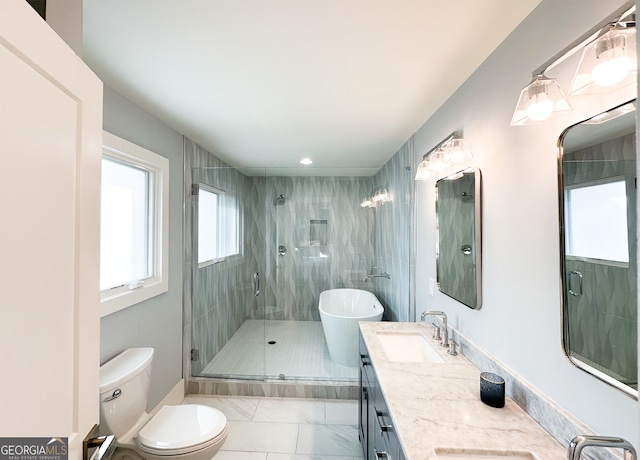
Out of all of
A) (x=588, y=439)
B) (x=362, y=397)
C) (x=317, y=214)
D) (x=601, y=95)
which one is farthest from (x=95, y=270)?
(x=317, y=214)

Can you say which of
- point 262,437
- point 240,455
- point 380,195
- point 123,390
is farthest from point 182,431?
point 380,195

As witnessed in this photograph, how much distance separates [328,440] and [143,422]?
4.33ft

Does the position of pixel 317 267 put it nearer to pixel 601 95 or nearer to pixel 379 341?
pixel 379 341

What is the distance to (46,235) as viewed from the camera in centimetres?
60

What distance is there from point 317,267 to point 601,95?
3115mm

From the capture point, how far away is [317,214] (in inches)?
145

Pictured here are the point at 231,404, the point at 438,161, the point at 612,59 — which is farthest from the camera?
the point at 231,404

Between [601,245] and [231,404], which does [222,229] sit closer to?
[231,404]

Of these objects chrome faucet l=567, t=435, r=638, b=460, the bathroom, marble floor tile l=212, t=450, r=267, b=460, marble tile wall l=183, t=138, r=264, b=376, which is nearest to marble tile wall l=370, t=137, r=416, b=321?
the bathroom

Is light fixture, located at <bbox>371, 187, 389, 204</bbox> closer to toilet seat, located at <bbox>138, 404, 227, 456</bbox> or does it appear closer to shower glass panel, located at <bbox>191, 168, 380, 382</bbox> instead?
shower glass panel, located at <bbox>191, 168, 380, 382</bbox>

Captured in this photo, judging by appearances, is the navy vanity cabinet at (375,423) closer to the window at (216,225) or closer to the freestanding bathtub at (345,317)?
the freestanding bathtub at (345,317)

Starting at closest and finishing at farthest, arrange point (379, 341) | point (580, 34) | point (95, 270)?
point (95, 270)
point (580, 34)
point (379, 341)

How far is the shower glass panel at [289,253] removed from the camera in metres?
3.48

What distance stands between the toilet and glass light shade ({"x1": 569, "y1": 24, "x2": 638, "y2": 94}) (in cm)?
227
